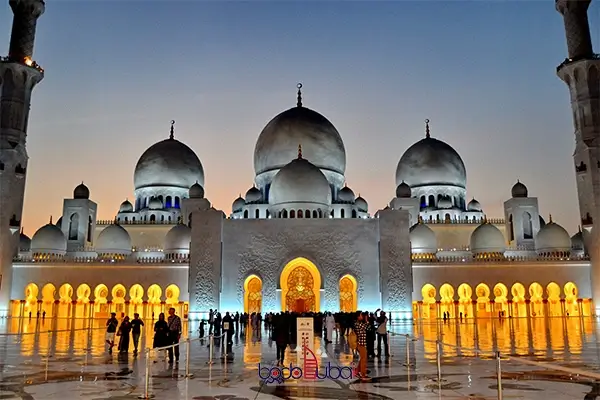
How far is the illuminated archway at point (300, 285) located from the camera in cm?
2297

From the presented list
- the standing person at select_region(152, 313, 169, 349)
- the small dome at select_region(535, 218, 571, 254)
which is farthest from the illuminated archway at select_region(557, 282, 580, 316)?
the standing person at select_region(152, 313, 169, 349)

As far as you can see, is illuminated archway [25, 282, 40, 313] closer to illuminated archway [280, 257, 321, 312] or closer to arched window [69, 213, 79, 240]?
arched window [69, 213, 79, 240]

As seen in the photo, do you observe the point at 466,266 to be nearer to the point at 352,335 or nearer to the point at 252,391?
the point at 352,335

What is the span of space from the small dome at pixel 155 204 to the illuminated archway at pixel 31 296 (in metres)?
8.25

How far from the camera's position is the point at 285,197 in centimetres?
2494

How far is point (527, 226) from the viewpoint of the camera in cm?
2922

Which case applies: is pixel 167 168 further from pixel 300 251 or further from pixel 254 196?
pixel 300 251

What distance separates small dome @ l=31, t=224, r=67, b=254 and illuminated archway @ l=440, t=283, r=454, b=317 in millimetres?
18047

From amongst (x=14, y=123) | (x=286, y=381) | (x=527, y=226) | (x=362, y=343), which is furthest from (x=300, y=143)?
(x=286, y=381)

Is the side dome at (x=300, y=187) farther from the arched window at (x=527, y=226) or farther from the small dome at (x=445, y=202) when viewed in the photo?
the arched window at (x=527, y=226)

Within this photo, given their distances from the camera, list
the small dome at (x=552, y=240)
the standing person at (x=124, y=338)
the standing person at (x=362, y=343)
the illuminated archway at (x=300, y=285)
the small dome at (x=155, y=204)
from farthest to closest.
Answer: the small dome at (x=155, y=204), the small dome at (x=552, y=240), the illuminated archway at (x=300, y=285), the standing person at (x=124, y=338), the standing person at (x=362, y=343)

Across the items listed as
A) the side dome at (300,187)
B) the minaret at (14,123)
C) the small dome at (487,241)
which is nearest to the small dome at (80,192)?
the minaret at (14,123)

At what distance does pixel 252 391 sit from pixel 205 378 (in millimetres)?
1201

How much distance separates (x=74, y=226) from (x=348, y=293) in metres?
15.5
